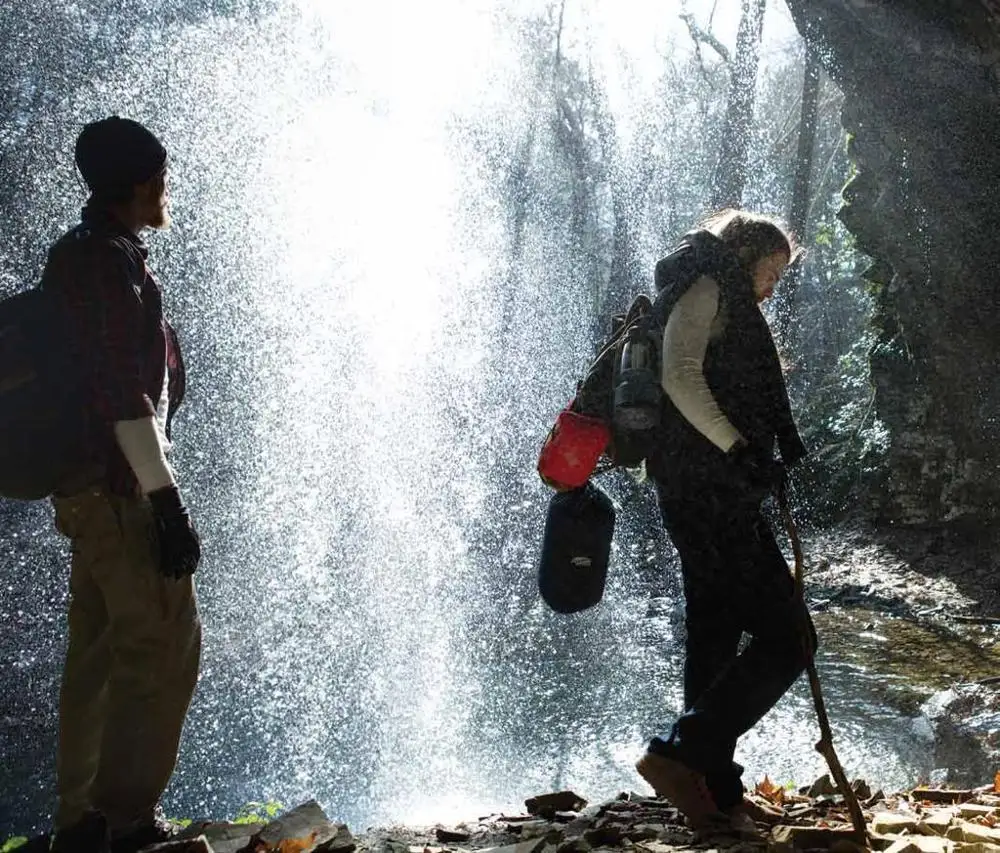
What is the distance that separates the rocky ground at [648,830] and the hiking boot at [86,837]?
129 millimetres

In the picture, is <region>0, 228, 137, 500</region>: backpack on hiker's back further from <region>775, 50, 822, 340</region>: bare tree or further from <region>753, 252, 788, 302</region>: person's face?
<region>775, 50, 822, 340</region>: bare tree

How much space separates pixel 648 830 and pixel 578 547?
2.72ft

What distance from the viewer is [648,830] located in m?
2.48

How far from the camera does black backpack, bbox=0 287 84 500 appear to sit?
7.11 feet

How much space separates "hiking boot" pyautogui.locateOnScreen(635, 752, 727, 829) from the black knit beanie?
2197 mm

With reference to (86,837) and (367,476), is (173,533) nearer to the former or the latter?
(86,837)

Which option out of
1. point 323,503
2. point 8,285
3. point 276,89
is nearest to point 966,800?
point 323,503

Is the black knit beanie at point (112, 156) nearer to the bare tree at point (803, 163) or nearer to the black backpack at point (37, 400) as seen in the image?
the black backpack at point (37, 400)

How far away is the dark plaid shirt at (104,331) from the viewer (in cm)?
221

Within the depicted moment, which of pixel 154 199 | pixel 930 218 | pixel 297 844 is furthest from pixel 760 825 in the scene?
pixel 930 218

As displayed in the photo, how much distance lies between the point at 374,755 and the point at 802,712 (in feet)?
9.93

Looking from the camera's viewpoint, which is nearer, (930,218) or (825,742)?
(825,742)

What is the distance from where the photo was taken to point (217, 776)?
5477mm

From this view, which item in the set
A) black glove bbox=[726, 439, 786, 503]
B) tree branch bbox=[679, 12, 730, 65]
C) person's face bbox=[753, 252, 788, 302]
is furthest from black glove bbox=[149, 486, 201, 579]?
tree branch bbox=[679, 12, 730, 65]
